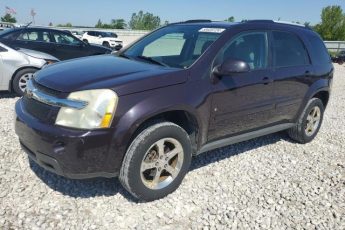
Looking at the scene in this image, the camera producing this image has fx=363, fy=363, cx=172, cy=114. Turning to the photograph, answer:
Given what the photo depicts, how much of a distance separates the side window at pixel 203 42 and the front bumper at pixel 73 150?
1441 millimetres

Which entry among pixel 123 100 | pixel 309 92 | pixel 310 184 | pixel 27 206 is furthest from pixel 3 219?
pixel 309 92

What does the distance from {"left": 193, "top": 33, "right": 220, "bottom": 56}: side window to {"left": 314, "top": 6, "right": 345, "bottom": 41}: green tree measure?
52726 millimetres

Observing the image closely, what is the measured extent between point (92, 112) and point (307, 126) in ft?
12.4

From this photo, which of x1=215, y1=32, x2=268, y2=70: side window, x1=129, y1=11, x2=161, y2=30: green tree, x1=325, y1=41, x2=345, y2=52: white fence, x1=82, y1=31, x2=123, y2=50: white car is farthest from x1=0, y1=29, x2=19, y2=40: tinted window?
x1=129, y1=11, x2=161, y2=30: green tree

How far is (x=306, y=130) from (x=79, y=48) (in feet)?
24.3

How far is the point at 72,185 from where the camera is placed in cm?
377

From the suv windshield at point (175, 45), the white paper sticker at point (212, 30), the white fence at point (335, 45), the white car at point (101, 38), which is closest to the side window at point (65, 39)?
the suv windshield at point (175, 45)

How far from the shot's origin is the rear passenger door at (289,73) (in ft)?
15.2

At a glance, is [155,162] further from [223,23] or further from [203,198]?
[223,23]

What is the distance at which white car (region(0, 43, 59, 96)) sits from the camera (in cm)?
730

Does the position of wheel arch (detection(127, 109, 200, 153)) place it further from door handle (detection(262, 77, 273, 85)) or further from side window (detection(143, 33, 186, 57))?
door handle (detection(262, 77, 273, 85))

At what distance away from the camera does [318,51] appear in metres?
5.44

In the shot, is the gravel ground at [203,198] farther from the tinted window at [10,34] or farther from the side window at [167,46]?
the tinted window at [10,34]

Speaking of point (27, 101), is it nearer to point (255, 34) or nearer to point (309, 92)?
point (255, 34)
